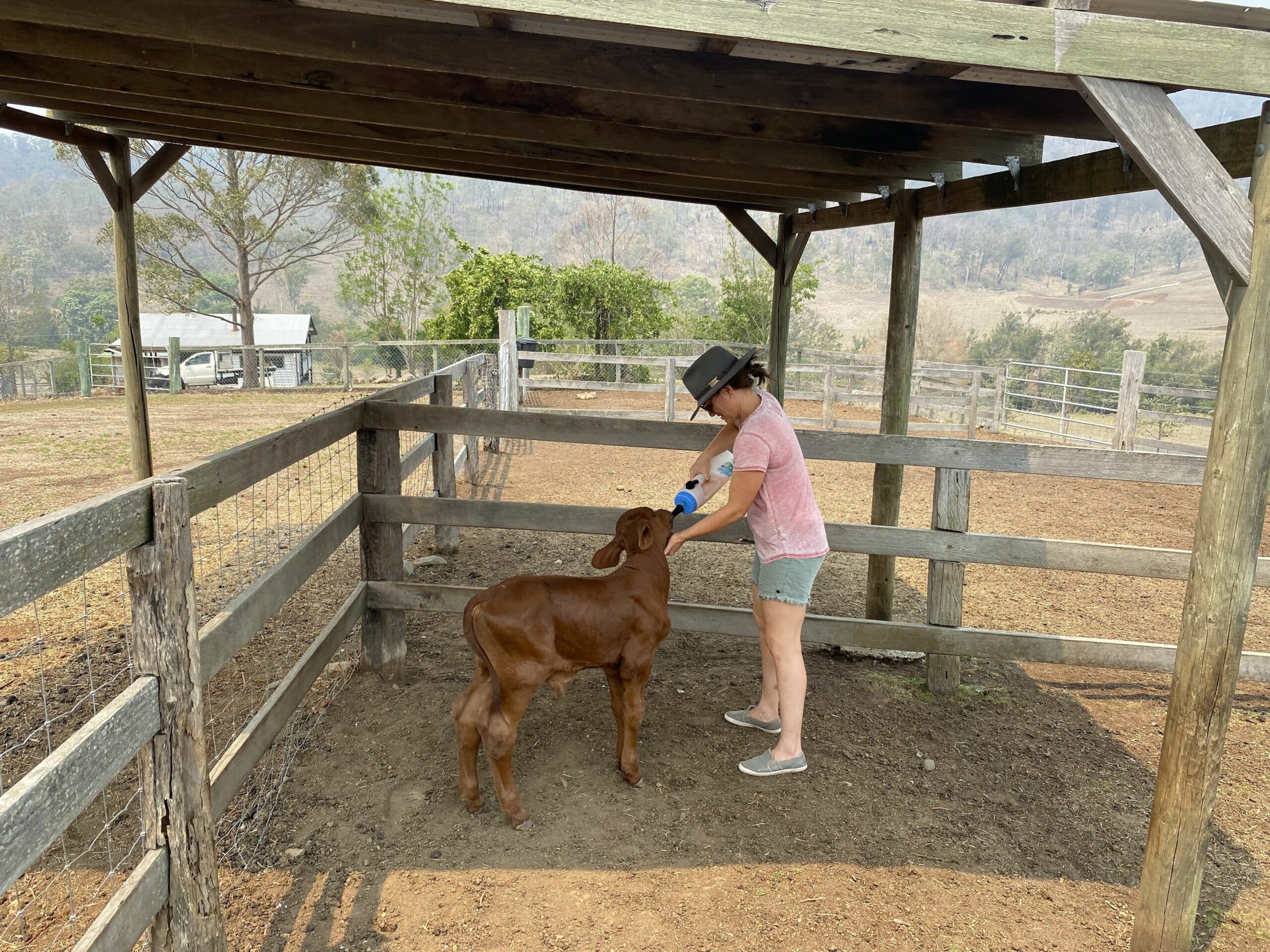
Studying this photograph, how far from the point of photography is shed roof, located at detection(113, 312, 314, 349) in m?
43.1

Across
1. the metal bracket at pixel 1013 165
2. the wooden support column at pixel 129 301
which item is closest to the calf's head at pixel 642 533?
the metal bracket at pixel 1013 165

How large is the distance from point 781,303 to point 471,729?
504 centimetres

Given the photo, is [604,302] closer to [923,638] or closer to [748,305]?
[748,305]

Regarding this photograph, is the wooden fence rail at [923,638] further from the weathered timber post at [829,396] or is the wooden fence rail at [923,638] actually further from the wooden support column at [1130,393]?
the weathered timber post at [829,396]

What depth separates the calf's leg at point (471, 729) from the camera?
3186 millimetres

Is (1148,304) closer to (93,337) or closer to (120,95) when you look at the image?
(120,95)

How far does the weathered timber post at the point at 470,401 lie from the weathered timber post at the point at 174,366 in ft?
49.4

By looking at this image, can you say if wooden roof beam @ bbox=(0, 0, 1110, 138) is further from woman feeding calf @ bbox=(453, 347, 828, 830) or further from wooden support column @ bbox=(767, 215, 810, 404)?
wooden support column @ bbox=(767, 215, 810, 404)

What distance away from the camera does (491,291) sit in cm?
2523

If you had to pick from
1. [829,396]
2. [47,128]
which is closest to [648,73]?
[47,128]

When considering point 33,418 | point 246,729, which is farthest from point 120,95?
point 33,418

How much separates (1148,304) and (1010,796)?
243 feet

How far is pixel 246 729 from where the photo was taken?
2.82m

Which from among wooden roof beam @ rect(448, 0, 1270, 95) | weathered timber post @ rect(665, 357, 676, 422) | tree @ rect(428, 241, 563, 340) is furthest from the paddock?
tree @ rect(428, 241, 563, 340)
